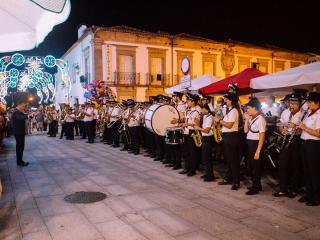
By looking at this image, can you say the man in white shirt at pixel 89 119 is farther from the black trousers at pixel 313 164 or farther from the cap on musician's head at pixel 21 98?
the black trousers at pixel 313 164

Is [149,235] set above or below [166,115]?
below

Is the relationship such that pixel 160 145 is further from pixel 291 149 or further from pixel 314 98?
pixel 314 98

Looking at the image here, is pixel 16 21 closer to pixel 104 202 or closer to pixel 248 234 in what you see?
pixel 104 202

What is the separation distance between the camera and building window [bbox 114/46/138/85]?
28391mm

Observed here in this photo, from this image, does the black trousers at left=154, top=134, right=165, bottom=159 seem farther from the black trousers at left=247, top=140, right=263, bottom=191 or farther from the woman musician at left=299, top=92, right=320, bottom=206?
the woman musician at left=299, top=92, right=320, bottom=206

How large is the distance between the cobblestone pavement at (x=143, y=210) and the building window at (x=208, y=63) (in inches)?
995

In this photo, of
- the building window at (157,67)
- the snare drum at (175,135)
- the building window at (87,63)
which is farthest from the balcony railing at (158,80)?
the snare drum at (175,135)

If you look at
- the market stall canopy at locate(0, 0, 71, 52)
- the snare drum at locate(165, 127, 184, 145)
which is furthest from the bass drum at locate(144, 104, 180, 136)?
the market stall canopy at locate(0, 0, 71, 52)

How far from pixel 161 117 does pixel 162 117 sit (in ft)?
0.10

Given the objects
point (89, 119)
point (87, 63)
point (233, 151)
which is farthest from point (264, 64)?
point (233, 151)

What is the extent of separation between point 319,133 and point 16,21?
5240mm

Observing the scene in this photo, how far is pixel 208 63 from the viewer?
32688 millimetres

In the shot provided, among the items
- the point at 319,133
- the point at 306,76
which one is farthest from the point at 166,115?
the point at 319,133

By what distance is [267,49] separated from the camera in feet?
116
